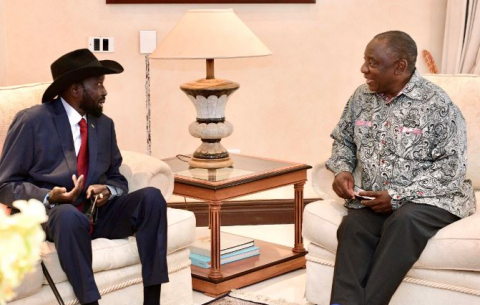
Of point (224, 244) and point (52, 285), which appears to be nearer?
point (52, 285)

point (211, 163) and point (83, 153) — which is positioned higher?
point (83, 153)

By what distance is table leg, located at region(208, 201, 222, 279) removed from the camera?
11.6ft

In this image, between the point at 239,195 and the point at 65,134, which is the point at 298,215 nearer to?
the point at 239,195

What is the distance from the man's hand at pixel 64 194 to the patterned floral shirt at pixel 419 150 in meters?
1.10

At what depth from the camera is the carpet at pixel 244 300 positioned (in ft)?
11.4

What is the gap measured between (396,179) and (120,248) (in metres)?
1.09

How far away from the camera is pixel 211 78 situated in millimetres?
3748

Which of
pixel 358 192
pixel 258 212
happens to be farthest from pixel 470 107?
pixel 258 212

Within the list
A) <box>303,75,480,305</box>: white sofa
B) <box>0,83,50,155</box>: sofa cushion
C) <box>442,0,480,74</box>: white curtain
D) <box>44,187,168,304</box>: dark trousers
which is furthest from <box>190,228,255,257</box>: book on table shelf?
<box>442,0,480,74</box>: white curtain

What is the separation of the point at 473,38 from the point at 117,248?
7.81ft

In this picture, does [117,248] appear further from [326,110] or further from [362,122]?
[326,110]

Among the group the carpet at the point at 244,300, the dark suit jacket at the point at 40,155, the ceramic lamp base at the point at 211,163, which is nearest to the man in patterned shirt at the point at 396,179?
the carpet at the point at 244,300

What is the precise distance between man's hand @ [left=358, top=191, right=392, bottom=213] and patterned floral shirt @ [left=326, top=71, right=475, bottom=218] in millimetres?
26

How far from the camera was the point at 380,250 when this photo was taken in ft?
9.75
